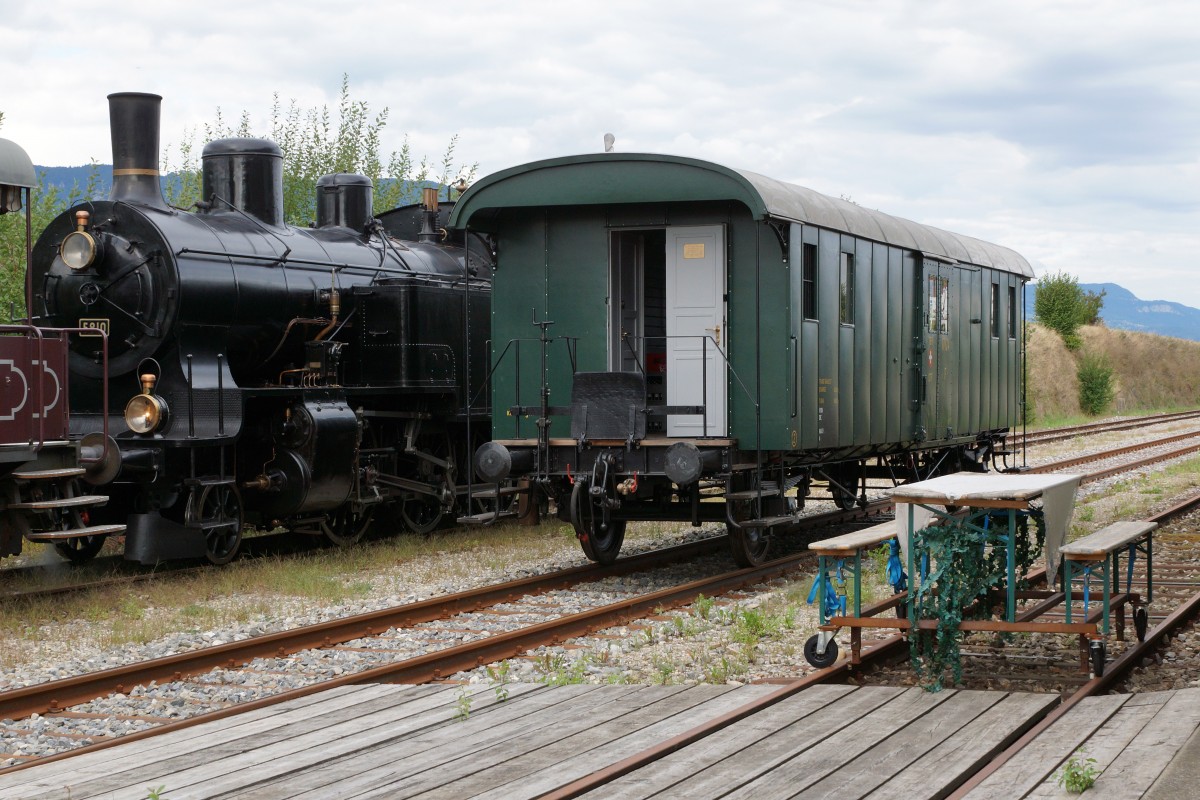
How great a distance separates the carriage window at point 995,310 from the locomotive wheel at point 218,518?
10099 millimetres

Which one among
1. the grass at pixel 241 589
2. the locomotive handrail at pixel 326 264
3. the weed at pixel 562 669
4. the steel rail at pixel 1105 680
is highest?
the locomotive handrail at pixel 326 264

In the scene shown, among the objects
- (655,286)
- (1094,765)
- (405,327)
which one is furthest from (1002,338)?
(1094,765)

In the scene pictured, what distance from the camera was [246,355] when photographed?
13.2 metres

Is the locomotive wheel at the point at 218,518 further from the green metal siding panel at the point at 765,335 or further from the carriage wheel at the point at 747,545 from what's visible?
the green metal siding panel at the point at 765,335

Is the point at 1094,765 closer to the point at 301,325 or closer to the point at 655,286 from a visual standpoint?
the point at 655,286

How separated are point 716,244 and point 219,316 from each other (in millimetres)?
4681

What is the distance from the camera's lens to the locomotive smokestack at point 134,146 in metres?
12.6

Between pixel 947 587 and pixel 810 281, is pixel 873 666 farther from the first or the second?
pixel 810 281

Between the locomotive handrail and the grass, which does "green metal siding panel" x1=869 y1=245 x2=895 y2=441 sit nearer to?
the grass

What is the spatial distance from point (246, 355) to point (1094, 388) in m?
41.0

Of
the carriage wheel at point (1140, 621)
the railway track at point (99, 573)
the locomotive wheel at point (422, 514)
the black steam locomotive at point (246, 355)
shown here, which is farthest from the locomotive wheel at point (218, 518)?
the carriage wheel at point (1140, 621)

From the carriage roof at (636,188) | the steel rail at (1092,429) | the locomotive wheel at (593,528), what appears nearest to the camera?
the carriage roof at (636,188)

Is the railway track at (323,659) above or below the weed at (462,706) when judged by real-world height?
below

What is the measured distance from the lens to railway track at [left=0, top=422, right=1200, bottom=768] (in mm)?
6730
